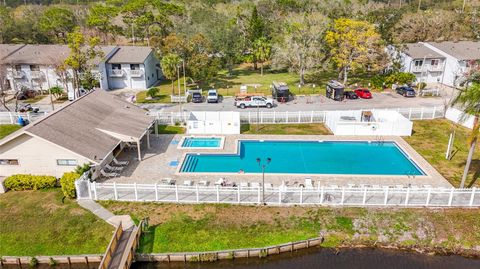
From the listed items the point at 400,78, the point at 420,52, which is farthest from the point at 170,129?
→ the point at 420,52

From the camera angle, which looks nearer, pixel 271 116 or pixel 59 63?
pixel 271 116

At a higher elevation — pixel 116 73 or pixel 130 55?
pixel 130 55

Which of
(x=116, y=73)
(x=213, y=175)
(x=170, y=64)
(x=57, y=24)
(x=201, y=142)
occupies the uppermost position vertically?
(x=57, y=24)

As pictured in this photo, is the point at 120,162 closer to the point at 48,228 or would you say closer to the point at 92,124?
→ the point at 92,124

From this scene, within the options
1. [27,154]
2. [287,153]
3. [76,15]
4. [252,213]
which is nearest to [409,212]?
[252,213]

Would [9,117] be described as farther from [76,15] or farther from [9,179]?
[76,15]

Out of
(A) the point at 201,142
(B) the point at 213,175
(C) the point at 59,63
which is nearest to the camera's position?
(B) the point at 213,175

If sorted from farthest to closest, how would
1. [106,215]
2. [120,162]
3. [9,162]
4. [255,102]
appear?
[255,102] < [120,162] < [9,162] < [106,215]
